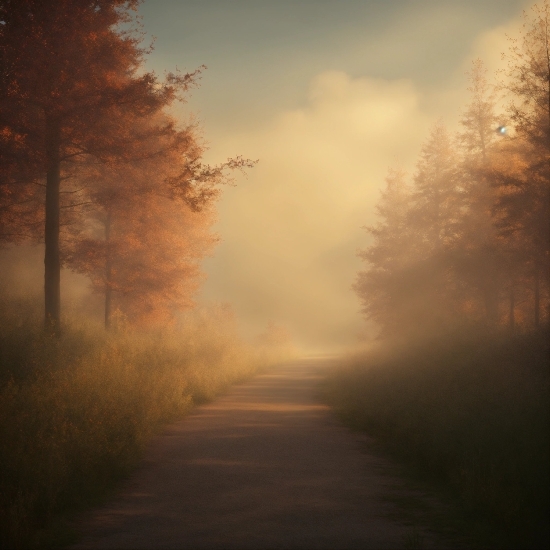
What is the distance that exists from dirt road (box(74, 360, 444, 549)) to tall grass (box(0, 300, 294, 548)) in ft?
1.87

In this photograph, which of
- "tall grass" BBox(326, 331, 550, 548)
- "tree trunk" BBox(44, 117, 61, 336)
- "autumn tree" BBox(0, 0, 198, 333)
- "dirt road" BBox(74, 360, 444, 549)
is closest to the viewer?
"dirt road" BBox(74, 360, 444, 549)

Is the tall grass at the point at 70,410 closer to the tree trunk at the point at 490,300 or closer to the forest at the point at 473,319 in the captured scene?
the forest at the point at 473,319

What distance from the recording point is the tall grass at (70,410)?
263 inches

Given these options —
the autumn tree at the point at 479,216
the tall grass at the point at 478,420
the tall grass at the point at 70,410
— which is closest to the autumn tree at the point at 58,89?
the tall grass at the point at 70,410

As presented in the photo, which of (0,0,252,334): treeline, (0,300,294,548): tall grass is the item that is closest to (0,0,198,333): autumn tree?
(0,0,252,334): treeline

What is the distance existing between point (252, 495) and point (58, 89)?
12.0m

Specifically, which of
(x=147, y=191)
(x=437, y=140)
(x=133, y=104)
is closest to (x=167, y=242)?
(x=147, y=191)

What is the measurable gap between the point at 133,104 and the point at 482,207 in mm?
21396

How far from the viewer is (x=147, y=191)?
16.4 meters

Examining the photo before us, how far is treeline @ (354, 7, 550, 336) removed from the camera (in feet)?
69.9

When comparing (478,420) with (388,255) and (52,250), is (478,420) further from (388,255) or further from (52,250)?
(388,255)

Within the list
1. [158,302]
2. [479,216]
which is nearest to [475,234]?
[479,216]

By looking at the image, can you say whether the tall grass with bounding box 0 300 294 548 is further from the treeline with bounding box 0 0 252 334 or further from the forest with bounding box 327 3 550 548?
the forest with bounding box 327 3 550 548

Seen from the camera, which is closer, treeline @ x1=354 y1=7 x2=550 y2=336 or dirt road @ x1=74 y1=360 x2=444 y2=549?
dirt road @ x1=74 y1=360 x2=444 y2=549
